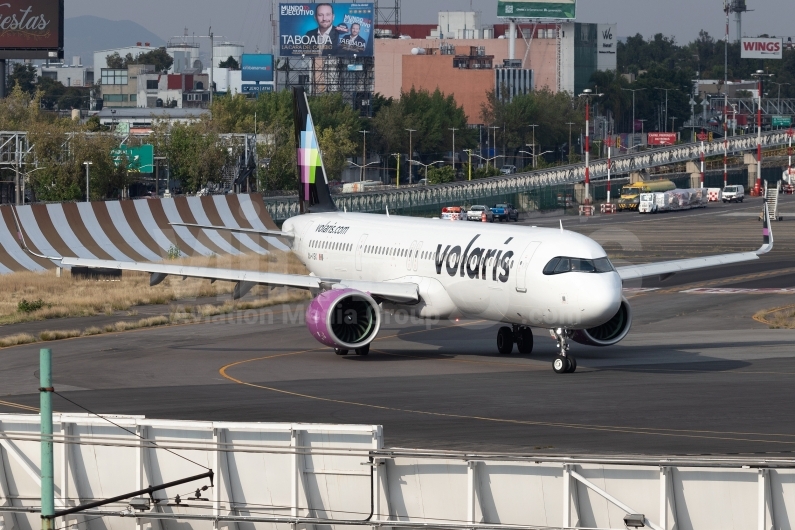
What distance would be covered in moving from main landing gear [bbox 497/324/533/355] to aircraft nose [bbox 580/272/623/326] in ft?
20.1

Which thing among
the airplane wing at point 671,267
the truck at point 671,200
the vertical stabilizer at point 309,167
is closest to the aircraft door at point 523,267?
the airplane wing at point 671,267

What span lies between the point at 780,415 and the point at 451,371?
423 inches

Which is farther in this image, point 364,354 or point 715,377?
point 364,354

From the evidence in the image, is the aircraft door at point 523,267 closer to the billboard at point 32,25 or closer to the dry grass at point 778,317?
the dry grass at point 778,317

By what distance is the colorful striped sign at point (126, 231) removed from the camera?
213ft

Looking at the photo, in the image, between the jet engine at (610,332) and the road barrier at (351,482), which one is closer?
the road barrier at (351,482)

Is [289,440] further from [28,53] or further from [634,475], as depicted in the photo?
[28,53]

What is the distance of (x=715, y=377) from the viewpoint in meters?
33.8

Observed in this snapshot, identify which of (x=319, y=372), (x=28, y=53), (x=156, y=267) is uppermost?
(x=28, y=53)

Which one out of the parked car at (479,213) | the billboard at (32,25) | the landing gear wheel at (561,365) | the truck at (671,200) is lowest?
the landing gear wheel at (561,365)

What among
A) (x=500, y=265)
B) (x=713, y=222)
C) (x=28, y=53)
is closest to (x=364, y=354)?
(x=500, y=265)

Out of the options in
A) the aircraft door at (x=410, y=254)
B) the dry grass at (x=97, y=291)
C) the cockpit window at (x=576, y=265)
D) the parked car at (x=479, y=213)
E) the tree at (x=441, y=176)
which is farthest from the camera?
the tree at (x=441, y=176)

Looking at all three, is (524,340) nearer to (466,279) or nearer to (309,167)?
(466,279)

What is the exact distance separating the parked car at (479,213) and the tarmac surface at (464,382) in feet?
179
